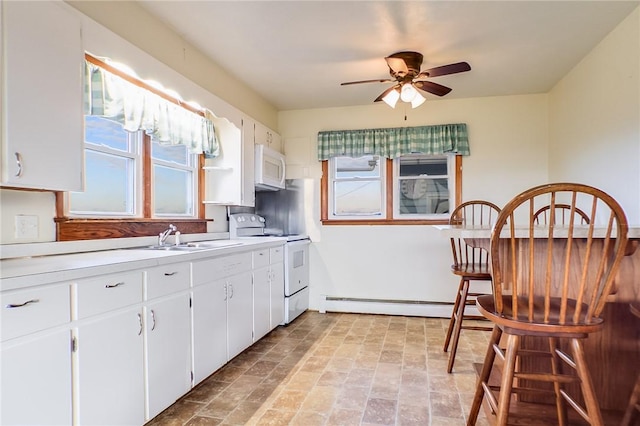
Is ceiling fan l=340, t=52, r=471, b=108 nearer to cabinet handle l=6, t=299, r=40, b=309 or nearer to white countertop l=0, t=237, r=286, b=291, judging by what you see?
white countertop l=0, t=237, r=286, b=291

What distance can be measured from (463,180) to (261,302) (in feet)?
8.42

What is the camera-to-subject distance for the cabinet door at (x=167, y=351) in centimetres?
192

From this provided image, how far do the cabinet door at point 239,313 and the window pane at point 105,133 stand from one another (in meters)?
1.18

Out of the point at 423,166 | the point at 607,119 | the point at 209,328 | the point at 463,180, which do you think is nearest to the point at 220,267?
the point at 209,328

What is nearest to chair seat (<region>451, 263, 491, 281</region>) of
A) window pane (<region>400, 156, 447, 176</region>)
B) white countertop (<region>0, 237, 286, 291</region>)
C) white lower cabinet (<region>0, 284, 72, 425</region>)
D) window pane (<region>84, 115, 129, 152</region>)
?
window pane (<region>400, 156, 447, 176</region>)

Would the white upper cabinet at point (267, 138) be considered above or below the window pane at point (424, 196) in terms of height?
above

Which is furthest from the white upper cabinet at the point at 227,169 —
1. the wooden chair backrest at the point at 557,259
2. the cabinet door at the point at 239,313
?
the wooden chair backrest at the point at 557,259

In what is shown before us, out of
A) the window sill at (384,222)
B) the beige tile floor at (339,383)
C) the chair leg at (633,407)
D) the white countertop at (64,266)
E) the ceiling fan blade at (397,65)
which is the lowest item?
the beige tile floor at (339,383)

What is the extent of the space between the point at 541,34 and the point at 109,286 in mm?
3194

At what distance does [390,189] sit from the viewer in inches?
171

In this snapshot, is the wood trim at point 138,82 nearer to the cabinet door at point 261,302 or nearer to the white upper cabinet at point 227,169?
the white upper cabinet at point 227,169

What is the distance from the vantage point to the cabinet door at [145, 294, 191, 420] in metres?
1.92

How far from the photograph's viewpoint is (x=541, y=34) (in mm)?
2719

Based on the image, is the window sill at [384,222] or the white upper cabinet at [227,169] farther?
the window sill at [384,222]
